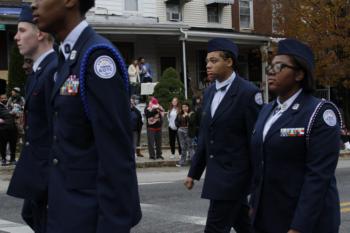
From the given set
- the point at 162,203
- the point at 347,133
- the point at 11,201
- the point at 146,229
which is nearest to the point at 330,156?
the point at 146,229

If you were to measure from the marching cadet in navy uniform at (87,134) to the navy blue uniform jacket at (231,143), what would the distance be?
2.42 m

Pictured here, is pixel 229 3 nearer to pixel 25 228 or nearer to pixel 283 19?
pixel 283 19

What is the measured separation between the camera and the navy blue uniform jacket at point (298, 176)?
374cm

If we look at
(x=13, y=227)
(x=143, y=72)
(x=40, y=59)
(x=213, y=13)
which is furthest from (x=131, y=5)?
(x=40, y=59)

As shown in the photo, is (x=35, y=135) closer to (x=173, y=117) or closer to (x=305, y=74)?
(x=305, y=74)

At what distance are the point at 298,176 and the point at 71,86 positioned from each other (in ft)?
5.71

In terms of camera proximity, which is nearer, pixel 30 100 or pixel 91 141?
pixel 91 141

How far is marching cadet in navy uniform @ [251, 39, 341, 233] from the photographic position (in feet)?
12.3

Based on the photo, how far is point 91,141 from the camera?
9.45 ft

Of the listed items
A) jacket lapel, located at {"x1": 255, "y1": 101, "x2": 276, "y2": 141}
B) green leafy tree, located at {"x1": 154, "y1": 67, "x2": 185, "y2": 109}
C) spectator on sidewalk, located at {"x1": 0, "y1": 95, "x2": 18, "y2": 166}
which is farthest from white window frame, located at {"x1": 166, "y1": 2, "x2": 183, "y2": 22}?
jacket lapel, located at {"x1": 255, "y1": 101, "x2": 276, "y2": 141}

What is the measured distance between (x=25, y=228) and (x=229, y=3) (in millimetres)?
23099

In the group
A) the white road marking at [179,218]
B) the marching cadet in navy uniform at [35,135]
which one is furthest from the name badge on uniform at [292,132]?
the white road marking at [179,218]

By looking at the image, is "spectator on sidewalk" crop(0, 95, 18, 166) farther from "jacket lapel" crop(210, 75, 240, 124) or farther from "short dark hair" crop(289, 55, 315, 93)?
"short dark hair" crop(289, 55, 315, 93)

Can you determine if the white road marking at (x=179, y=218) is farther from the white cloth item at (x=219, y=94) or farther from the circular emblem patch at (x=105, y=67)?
the circular emblem patch at (x=105, y=67)
